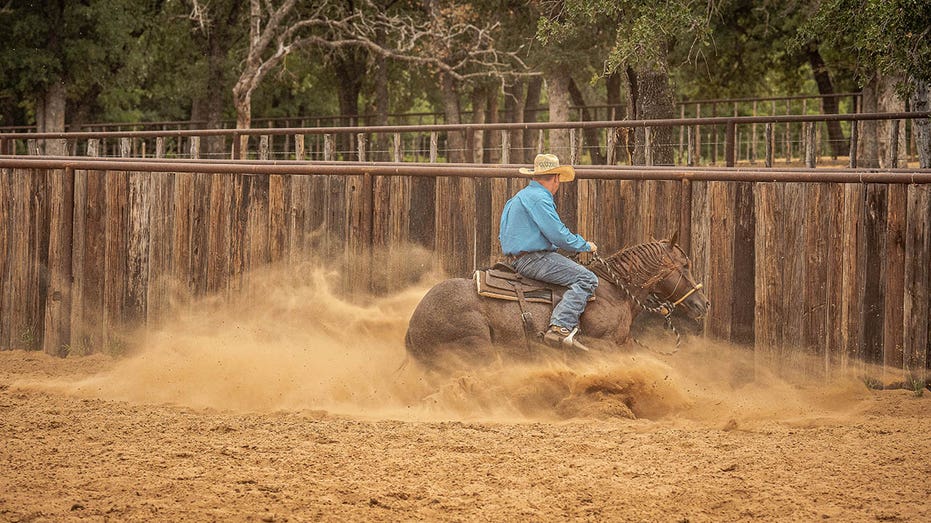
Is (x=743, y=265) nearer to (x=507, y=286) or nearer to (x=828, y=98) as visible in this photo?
(x=507, y=286)

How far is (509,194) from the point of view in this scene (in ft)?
32.1

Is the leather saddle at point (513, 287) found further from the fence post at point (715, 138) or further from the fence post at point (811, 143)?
the fence post at point (715, 138)

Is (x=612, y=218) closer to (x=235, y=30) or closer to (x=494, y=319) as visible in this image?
(x=494, y=319)

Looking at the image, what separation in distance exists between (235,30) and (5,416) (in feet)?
105

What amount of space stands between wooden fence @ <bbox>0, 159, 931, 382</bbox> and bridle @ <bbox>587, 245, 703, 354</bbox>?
578mm

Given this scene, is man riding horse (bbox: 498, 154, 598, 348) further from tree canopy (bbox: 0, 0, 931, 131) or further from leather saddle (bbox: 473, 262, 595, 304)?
tree canopy (bbox: 0, 0, 931, 131)

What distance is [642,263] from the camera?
874cm

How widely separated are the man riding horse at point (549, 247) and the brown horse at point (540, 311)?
187 millimetres

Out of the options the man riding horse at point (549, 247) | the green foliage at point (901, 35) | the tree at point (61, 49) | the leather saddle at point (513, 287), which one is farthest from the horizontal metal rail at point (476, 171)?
the tree at point (61, 49)

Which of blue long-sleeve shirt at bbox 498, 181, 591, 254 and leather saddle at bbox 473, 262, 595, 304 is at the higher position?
blue long-sleeve shirt at bbox 498, 181, 591, 254

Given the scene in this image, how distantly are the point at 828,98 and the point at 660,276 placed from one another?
2678 cm

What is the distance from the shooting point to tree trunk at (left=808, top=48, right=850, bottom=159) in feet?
103

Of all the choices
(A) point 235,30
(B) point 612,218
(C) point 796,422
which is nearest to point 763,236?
(B) point 612,218


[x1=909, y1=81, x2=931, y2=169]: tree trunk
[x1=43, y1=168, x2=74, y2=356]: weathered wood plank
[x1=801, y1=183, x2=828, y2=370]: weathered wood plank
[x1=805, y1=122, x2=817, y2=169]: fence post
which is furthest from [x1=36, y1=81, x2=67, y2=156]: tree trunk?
[x1=801, y1=183, x2=828, y2=370]: weathered wood plank
